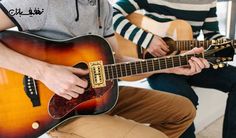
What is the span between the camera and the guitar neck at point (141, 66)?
1.13 meters

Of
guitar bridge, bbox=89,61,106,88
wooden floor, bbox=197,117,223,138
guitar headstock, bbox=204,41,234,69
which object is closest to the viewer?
guitar bridge, bbox=89,61,106,88

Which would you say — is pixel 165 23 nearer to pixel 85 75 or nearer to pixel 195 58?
pixel 195 58

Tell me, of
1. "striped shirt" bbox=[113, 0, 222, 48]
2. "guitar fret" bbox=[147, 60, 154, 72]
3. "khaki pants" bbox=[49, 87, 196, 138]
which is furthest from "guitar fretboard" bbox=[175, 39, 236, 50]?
"guitar fret" bbox=[147, 60, 154, 72]

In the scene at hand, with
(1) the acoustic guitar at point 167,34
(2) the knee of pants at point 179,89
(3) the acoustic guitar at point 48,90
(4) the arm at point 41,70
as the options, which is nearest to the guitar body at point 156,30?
(1) the acoustic guitar at point 167,34

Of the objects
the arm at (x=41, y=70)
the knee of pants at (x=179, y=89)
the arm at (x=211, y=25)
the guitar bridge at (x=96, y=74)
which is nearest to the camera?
the arm at (x=41, y=70)

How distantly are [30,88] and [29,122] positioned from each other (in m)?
0.12

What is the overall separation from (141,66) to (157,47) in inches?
19.2

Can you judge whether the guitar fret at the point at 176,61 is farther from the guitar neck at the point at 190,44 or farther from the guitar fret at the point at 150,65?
the guitar neck at the point at 190,44

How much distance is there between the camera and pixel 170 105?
134 cm

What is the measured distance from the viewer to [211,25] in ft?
5.97

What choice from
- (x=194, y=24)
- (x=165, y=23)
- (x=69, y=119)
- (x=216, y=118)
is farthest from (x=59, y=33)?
(x=216, y=118)

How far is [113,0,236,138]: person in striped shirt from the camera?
5.27ft

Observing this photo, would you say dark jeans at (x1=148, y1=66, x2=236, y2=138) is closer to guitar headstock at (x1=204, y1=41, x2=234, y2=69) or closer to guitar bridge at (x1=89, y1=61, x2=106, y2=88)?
guitar headstock at (x1=204, y1=41, x2=234, y2=69)

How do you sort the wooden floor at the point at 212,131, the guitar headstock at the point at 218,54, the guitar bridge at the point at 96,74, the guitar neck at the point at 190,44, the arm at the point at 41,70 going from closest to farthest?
the arm at the point at 41,70, the guitar bridge at the point at 96,74, the guitar headstock at the point at 218,54, the guitar neck at the point at 190,44, the wooden floor at the point at 212,131
